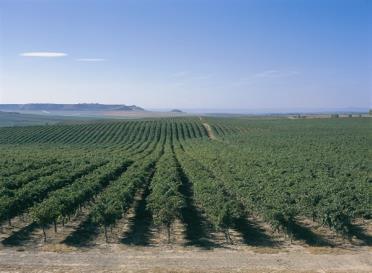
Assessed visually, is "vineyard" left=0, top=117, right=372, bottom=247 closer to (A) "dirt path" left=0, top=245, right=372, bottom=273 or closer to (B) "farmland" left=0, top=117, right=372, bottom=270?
(B) "farmland" left=0, top=117, right=372, bottom=270

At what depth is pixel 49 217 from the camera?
3162 centimetres

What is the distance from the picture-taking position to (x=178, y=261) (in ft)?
87.9

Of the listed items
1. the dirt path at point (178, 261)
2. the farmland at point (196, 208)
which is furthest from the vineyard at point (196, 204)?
Answer: the dirt path at point (178, 261)

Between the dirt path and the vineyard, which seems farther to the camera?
the vineyard

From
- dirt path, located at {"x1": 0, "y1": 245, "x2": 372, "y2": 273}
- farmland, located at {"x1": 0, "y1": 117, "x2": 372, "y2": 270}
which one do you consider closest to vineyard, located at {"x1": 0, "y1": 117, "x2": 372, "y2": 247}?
farmland, located at {"x1": 0, "y1": 117, "x2": 372, "y2": 270}

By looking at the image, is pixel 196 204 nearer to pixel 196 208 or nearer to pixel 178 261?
pixel 196 208

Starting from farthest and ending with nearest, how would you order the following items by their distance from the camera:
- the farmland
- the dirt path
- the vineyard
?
the vineyard
the farmland
the dirt path

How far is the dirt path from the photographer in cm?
2548

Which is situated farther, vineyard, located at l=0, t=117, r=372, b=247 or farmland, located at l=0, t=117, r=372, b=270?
vineyard, located at l=0, t=117, r=372, b=247

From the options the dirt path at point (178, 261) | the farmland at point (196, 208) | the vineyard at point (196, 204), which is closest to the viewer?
the dirt path at point (178, 261)

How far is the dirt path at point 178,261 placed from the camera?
25.5 meters

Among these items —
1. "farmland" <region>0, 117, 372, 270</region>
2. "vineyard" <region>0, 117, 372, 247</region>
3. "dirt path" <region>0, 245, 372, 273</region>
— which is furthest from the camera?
"vineyard" <region>0, 117, 372, 247</region>

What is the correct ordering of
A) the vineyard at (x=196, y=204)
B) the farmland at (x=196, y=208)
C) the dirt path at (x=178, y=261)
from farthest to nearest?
the vineyard at (x=196, y=204) → the farmland at (x=196, y=208) → the dirt path at (x=178, y=261)

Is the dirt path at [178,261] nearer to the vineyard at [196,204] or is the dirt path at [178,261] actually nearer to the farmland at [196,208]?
the farmland at [196,208]
